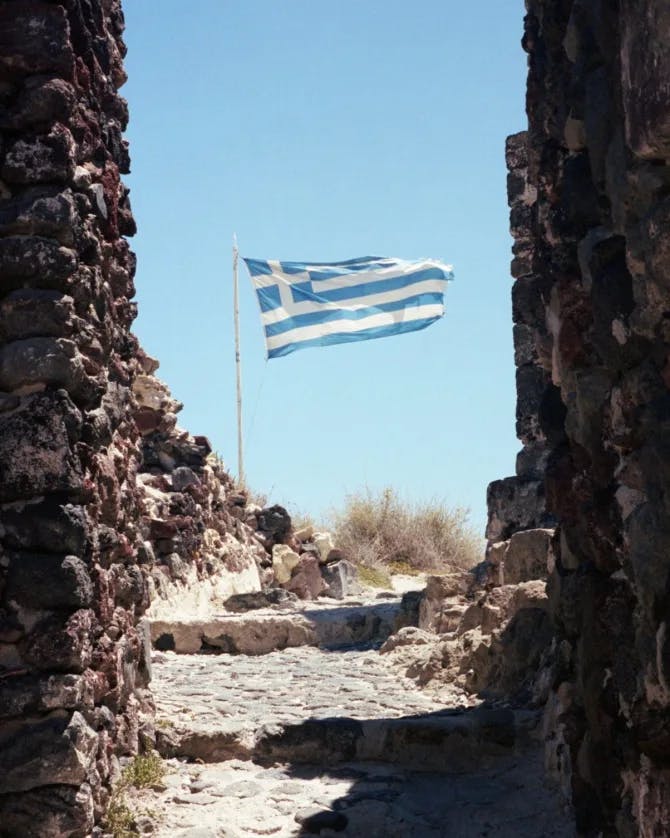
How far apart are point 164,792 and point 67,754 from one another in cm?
115

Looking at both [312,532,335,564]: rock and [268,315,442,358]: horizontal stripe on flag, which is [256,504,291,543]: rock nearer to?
[312,532,335,564]: rock

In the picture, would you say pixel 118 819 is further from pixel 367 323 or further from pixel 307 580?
pixel 367 323

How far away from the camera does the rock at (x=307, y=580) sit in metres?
13.7

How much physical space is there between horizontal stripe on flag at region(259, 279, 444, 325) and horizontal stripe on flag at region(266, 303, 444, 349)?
177 millimetres

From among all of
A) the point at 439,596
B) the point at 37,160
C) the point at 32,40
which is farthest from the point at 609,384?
the point at 439,596

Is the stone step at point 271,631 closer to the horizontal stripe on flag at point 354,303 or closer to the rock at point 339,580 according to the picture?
the rock at point 339,580

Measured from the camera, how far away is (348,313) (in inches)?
655

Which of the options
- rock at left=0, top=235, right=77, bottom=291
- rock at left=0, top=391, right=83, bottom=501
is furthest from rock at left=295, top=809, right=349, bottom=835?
rock at left=0, top=235, right=77, bottom=291

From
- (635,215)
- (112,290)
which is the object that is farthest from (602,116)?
(112,290)

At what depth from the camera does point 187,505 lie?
10742 mm

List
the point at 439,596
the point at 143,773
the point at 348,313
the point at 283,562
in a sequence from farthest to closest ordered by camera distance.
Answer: the point at 348,313, the point at 283,562, the point at 439,596, the point at 143,773

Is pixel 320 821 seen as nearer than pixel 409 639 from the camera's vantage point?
Yes

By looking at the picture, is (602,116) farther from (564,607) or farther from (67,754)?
(67,754)

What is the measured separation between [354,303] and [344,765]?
37.6ft
